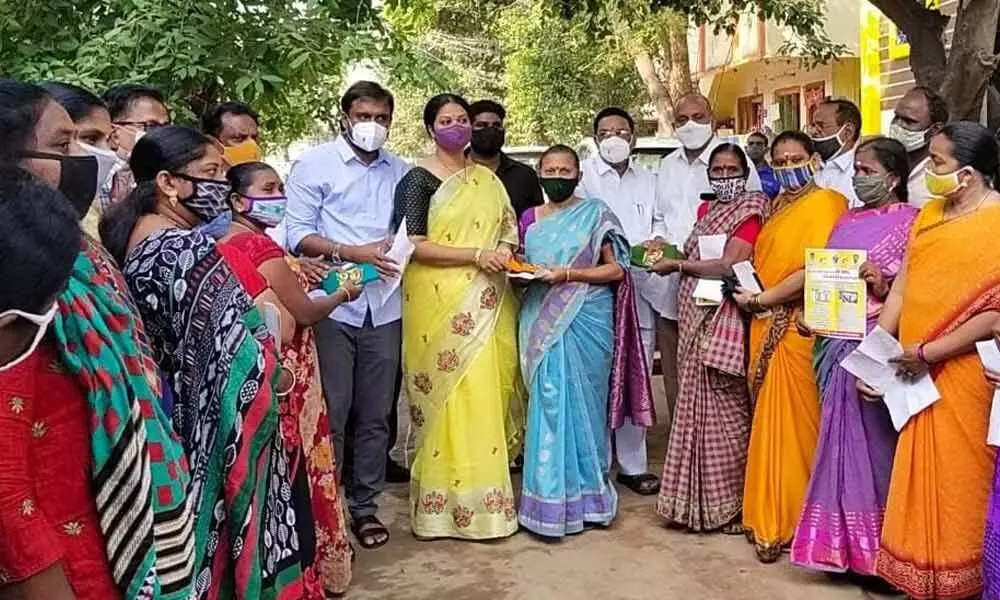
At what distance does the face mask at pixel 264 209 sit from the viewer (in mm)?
3131

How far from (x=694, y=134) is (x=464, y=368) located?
1.82 metres

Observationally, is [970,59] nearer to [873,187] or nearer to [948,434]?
[873,187]

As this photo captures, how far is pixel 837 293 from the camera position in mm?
3656

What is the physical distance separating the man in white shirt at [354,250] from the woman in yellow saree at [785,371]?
5.03 ft

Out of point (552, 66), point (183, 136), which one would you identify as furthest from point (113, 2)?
point (552, 66)

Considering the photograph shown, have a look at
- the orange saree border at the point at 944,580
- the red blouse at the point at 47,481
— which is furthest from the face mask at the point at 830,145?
the red blouse at the point at 47,481

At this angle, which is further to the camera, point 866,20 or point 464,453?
point 866,20

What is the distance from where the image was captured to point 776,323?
4020mm

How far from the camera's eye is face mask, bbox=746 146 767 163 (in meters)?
6.78

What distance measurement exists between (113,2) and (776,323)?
357cm

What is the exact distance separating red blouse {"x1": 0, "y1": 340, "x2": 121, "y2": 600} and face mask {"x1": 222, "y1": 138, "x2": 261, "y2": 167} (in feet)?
7.35

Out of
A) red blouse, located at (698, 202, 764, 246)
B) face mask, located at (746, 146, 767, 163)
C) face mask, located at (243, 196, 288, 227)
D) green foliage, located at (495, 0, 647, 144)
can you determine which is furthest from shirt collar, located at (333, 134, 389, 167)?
green foliage, located at (495, 0, 647, 144)

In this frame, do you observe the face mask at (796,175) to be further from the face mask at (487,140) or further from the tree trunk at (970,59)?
the tree trunk at (970,59)

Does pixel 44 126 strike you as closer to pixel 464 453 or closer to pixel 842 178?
pixel 464 453
